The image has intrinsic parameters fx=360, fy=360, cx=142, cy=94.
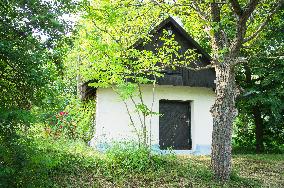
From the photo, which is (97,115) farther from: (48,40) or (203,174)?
(48,40)

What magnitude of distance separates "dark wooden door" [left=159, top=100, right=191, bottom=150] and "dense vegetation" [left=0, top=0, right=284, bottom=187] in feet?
7.57

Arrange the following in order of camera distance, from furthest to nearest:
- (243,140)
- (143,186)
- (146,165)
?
(243,140)
(146,165)
(143,186)

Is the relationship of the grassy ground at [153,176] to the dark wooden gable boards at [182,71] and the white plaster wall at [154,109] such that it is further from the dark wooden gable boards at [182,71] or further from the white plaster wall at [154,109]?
the dark wooden gable boards at [182,71]

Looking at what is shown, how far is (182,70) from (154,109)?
1858 mm

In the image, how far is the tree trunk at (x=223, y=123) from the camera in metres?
8.48

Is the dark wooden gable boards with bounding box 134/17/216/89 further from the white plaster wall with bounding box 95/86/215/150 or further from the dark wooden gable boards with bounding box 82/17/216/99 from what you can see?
the white plaster wall with bounding box 95/86/215/150

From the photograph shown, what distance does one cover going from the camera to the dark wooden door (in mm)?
13867

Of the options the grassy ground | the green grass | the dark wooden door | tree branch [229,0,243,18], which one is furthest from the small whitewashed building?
tree branch [229,0,243,18]

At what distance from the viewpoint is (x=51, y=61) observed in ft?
17.9

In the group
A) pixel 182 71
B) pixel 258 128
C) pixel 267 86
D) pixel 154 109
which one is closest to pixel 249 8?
pixel 182 71

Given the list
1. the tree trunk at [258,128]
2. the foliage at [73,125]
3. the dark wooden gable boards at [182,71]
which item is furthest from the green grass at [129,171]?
the tree trunk at [258,128]

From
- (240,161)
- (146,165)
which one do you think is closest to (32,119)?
(146,165)

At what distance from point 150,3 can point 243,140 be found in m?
9.78

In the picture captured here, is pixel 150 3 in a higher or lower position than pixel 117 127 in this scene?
higher
